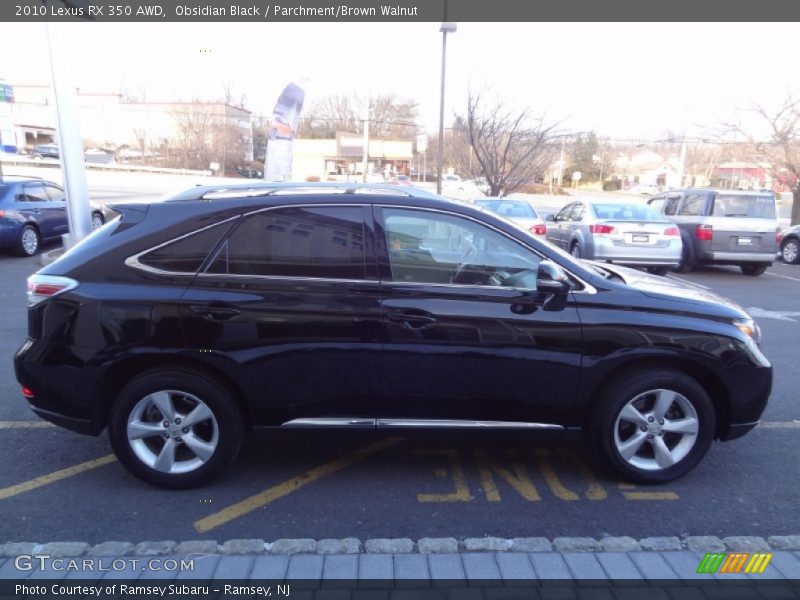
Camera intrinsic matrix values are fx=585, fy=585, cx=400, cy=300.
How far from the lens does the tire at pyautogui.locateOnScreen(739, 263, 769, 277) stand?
42.7 feet

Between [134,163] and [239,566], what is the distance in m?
57.7

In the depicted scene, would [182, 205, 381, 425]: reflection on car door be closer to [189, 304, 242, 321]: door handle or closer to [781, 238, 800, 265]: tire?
[189, 304, 242, 321]: door handle

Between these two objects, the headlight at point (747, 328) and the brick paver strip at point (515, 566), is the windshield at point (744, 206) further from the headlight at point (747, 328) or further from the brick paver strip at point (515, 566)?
the brick paver strip at point (515, 566)

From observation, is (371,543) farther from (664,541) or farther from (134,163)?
(134,163)

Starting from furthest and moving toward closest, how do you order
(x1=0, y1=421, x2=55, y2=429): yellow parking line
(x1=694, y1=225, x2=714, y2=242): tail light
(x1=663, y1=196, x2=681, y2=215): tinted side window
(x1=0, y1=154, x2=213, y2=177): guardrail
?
(x1=0, y1=154, x2=213, y2=177): guardrail
(x1=663, y1=196, x2=681, y2=215): tinted side window
(x1=694, y1=225, x2=714, y2=242): tail light
(x1=0, y1=421, x2=55, y2=429): yellow parking line

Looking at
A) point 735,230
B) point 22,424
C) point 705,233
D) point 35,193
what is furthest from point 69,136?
point 735,230

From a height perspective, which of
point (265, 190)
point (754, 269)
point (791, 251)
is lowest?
point (754, 269)

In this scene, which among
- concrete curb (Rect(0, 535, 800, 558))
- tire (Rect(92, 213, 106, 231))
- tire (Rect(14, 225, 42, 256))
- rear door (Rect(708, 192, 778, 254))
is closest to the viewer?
concrete curb (Rect(0, 535, 800, 558))

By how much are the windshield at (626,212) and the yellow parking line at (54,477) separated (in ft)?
33.5

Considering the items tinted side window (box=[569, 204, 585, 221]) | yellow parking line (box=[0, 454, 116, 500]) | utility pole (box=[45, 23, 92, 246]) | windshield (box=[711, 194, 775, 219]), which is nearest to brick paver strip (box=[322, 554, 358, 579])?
yellow parking line (box=[0, 454, 116, 500])

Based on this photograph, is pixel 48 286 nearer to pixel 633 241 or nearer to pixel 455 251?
pixel 455 251

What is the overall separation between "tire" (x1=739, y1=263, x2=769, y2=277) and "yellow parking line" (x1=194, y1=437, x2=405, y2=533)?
469 inches

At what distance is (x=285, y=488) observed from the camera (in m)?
3.60

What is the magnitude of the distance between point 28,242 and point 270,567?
40.9 ft
